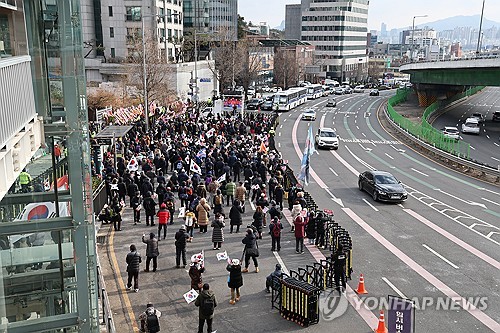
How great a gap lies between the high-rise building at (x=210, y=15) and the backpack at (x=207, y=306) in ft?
262

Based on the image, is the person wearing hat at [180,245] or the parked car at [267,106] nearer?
the person wearing hat at [180,245]

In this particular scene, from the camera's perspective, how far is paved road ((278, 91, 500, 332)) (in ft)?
48.4

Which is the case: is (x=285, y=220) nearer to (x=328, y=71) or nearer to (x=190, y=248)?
(x=190, y=248)

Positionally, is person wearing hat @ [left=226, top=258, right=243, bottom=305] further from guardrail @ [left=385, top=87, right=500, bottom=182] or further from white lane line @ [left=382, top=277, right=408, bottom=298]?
guardrail @ [left=385, top=87, right=500, bottom=182]

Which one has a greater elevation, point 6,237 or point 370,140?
point 6,237

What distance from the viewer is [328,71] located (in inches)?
5512

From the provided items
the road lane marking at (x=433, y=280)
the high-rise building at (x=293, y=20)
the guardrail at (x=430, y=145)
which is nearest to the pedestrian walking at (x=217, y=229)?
the road lane marking at (x=433, y=280)

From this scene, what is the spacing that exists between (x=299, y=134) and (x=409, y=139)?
940 cm

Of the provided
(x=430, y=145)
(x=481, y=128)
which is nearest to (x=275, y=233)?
(x=430, y=145)

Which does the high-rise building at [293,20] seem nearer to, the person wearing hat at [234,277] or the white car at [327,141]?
the white car at [327,141]

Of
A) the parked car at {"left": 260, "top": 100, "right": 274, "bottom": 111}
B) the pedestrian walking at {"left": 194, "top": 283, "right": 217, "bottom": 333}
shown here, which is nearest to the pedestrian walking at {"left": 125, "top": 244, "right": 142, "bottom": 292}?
the pedestrian walking at {"left": 194, "top": 283, "right": 217, "bottom": 333}

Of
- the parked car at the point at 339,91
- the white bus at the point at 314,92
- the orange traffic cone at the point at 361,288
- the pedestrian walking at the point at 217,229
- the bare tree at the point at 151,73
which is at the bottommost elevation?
the parked car at the point at 339,91

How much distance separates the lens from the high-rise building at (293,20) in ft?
591

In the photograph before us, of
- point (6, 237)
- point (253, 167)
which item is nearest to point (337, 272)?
point (6, 237)
